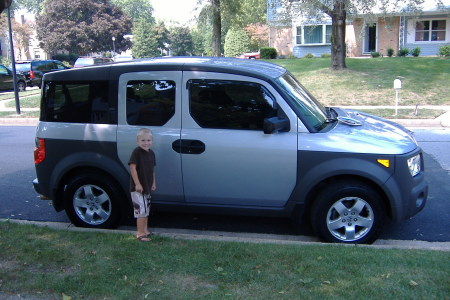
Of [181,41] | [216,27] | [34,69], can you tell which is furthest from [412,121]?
[181,41]

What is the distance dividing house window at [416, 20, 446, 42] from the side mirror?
3198 cm

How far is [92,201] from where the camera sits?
5176 millimetres

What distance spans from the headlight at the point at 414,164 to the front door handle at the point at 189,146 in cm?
205

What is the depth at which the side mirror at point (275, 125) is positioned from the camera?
174 inches

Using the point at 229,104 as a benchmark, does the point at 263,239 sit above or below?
below

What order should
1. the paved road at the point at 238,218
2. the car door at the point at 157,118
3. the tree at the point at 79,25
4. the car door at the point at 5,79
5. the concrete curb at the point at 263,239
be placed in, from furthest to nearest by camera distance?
the tree at the point at 79,25 < the car door at the point at 5,79 < the paved road at the point at 238,218 < the car door at the point at 157,118 < the concrete curb at the point at 263,239

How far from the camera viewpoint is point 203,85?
4777 mm

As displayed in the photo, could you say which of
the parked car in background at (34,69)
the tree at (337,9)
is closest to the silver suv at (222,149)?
the tree at (337,9)

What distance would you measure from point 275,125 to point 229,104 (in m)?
0.59

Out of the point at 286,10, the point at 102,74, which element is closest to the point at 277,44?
the point at 286,10

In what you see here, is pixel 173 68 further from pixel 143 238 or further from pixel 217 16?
pixel 217 16

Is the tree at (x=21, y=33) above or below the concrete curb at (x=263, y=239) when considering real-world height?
above

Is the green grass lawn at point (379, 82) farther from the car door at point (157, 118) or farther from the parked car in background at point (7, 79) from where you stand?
the parked car in background at point (7, 79)

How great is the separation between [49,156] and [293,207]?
277 cm
